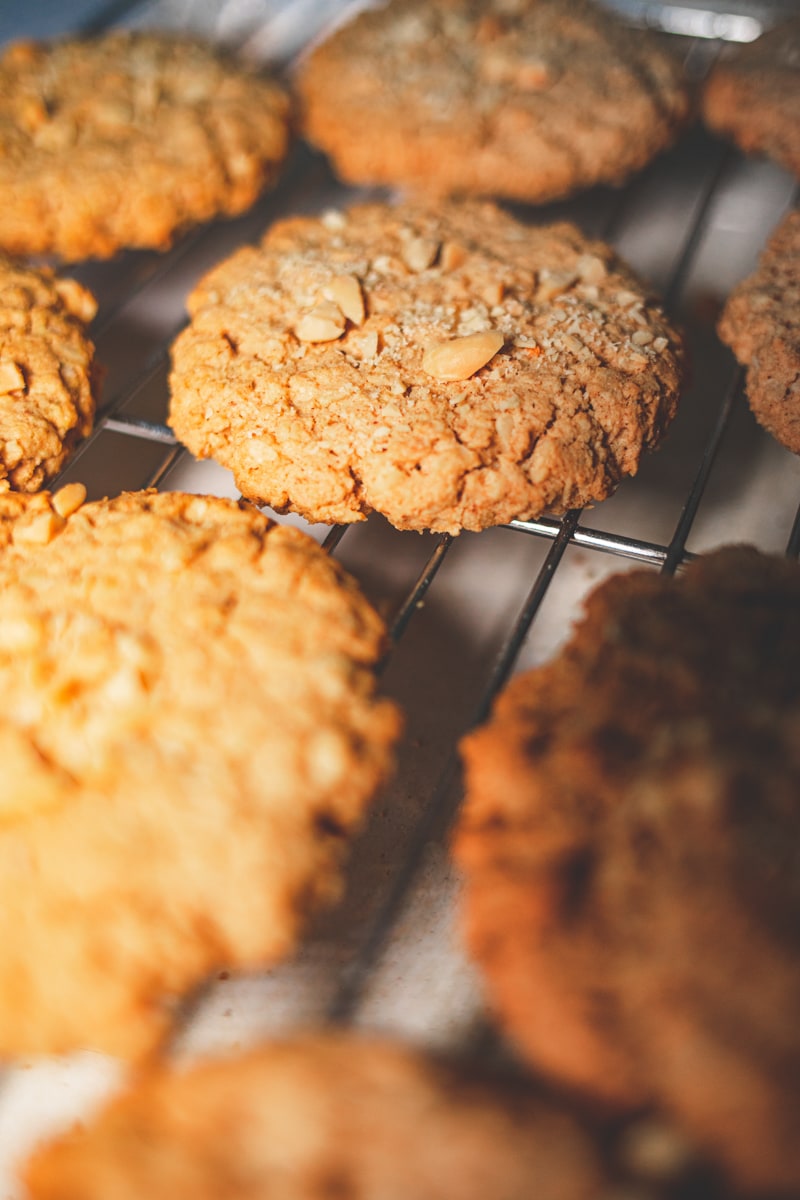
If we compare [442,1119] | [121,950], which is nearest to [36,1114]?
[121,950]

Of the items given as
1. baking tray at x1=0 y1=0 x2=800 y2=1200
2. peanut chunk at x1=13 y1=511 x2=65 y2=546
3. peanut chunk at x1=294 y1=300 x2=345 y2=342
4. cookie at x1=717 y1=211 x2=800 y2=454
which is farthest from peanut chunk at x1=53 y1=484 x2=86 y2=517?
cookie at x1=717 y1=211 x2=800 y2=454

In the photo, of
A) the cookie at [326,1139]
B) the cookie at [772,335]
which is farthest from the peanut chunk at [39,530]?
the cookie at [772,335]

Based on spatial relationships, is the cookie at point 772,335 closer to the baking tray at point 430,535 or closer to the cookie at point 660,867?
the baking tray at point 430,535

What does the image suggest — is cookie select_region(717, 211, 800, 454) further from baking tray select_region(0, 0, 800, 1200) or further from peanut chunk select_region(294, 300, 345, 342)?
peanut chunk select_region(294, 300, 345, 342)

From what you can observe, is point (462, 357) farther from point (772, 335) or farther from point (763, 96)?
point (763, 96)

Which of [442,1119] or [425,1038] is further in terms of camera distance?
[425,1038]

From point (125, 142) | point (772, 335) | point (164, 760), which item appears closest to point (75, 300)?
point (125, 142)

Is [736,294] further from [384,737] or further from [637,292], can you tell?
[384,737]
